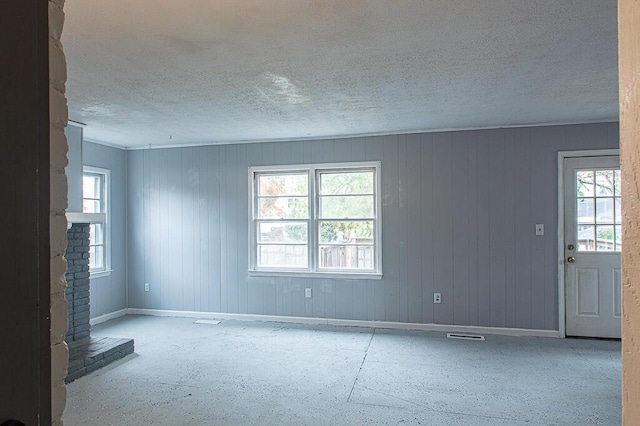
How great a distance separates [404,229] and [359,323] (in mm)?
1296

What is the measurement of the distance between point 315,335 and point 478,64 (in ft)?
10.8

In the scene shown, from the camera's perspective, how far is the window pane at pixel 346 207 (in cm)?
502

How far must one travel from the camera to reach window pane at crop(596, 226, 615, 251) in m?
4.34

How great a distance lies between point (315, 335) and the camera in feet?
15.1

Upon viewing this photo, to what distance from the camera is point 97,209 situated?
5309 millimetres

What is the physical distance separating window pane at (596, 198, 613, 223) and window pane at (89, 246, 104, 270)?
241 inches

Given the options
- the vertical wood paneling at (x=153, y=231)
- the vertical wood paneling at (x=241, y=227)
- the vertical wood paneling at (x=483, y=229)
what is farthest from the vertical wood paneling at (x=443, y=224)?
the vertical wood paneling at (x=153, y=231)

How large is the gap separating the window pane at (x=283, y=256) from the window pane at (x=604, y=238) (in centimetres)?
335

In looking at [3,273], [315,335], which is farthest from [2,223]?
[315,335]

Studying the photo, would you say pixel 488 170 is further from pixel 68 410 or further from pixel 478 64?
pixel 68 410

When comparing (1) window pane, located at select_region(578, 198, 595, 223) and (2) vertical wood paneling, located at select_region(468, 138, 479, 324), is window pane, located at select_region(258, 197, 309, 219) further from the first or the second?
(1) window pane, located at select_region(578, 198, 595, 223)

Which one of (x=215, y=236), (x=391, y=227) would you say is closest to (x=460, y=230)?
(x=391, y=227)

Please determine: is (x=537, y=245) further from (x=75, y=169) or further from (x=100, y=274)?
(x=100, y=274)

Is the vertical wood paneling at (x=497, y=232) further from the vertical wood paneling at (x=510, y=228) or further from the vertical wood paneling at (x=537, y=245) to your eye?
the vertical wood paneling at (x=537, y=245)
